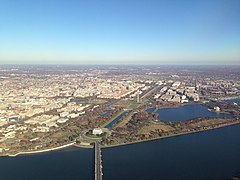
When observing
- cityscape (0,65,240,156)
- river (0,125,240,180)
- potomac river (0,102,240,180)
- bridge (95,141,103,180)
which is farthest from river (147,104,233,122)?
bridge (95,141,103,180)

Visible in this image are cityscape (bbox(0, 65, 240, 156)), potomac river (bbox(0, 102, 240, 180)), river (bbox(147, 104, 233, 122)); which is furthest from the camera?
river (bbox(147, 104, 233, 122))

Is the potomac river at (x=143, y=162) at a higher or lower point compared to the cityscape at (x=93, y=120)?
lower

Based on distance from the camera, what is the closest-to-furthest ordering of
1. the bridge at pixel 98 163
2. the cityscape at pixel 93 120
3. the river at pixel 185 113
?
the bridge at pixel 98 163, the cityscape at pixel 93 120, the river at pixel 185 113

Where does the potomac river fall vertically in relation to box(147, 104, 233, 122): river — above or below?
below

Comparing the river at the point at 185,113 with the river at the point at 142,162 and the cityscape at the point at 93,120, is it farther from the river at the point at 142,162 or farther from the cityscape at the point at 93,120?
the river at the point at 142,162

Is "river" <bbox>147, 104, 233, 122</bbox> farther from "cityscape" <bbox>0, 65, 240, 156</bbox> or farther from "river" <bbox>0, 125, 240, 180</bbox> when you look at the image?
"river" <bbox>0, 125, 240, 180</bbox>

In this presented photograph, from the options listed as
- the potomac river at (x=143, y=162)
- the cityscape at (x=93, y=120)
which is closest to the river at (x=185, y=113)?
the cityscape at (x=93, y=120)

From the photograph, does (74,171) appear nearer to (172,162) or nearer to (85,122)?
(172,162)

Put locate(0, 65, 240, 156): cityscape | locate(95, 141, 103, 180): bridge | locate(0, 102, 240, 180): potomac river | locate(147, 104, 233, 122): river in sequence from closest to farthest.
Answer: locate(95, 141, 103, 180): bridge < locate(0, 102, 240, 180): potomac river < locate(0, 65, 240, 156): cityscape < locate(147, 104, 233, 122): river

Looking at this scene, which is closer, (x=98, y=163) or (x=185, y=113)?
(x=98, y=163)

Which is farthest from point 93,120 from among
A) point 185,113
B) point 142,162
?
point 185,113

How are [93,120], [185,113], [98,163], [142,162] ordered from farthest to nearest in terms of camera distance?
[185,113] → [93,120] → [142,162] → [98,163]

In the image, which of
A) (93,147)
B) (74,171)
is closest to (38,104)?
(93,147)

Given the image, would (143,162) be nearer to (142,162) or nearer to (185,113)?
(142,162)
